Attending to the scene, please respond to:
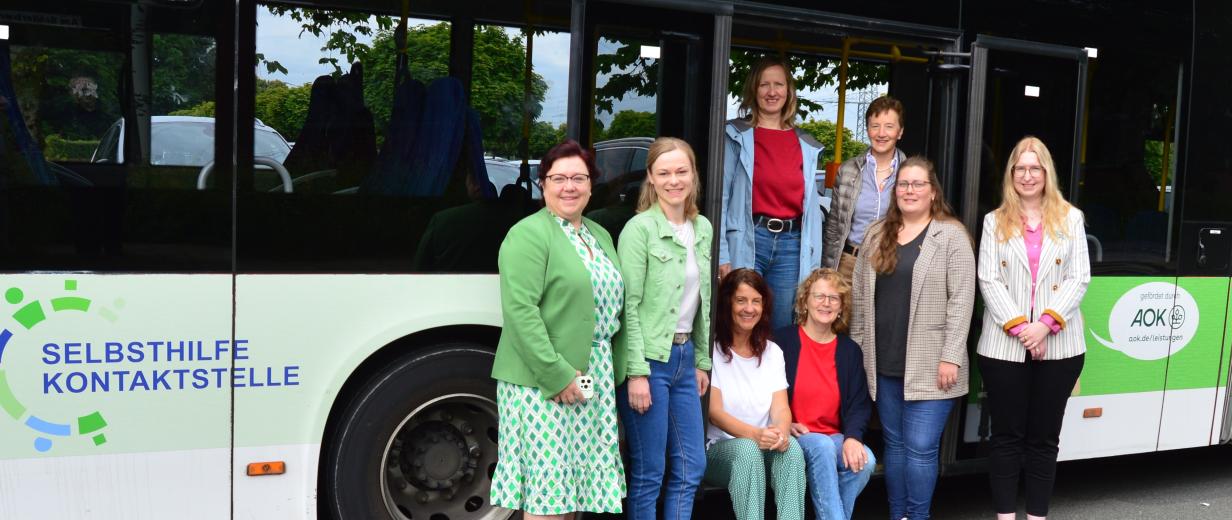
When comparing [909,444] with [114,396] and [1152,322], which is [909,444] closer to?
[1152,322]

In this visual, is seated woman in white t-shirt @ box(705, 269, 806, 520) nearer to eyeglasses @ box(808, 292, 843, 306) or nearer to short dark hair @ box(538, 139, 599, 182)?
eyeglasses @ box(808, 292, 843, 306)

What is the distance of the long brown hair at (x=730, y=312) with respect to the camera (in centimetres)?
466

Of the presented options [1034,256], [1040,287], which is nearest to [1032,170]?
[1034,256]

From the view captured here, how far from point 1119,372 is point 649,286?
2838 millimetres

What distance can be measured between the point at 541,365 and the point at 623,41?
1437 millimetres

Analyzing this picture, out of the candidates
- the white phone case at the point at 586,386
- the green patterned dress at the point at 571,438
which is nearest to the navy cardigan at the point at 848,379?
the green patterned dress at the point at 571,438

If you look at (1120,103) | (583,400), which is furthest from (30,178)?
(1120,103)

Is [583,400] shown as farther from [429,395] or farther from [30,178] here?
[30,178]

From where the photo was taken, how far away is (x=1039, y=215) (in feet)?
15.8

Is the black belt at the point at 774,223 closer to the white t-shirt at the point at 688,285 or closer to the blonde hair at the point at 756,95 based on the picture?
the blonde hair at the point at 756,95

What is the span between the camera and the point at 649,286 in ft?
13.7

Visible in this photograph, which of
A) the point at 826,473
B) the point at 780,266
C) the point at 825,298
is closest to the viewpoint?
the point at 826,473

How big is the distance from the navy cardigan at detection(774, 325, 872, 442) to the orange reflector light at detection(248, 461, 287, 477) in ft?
6.82

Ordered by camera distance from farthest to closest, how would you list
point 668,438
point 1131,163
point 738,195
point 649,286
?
1. point 1131,163
2. point 738,195
3. point 668,438
4. point 649,286
